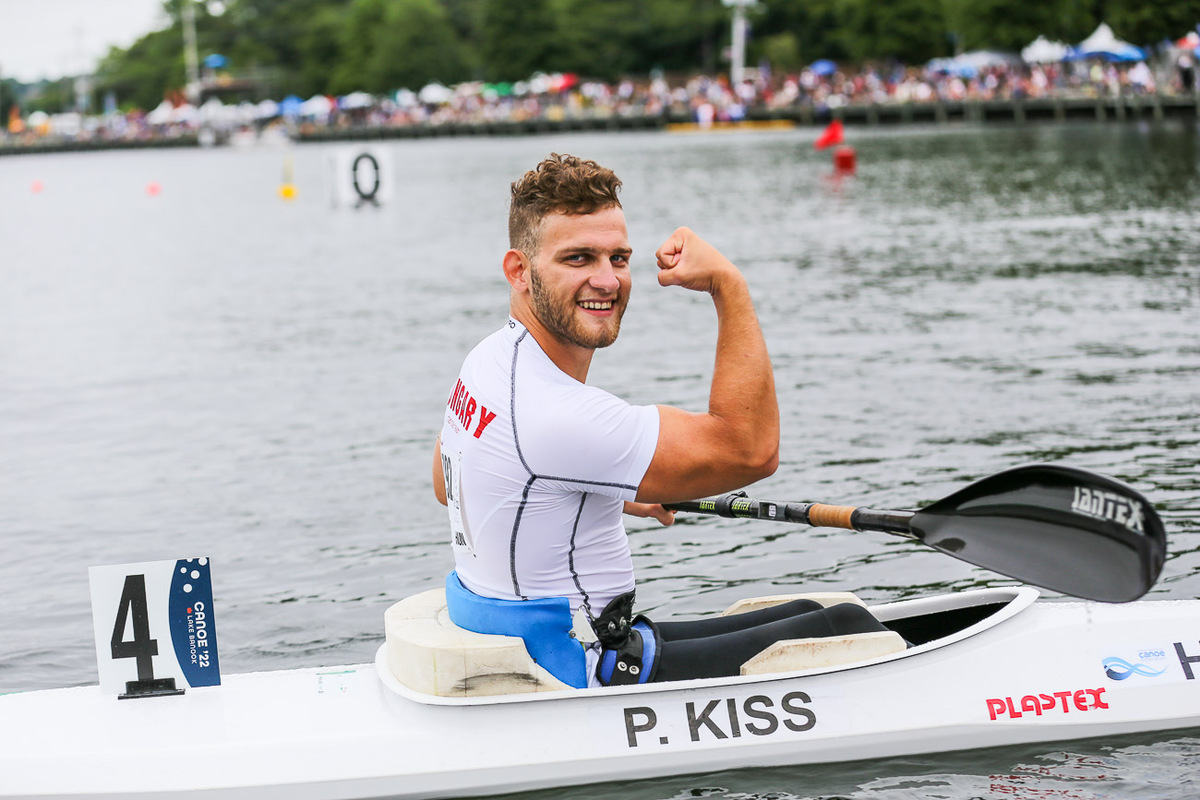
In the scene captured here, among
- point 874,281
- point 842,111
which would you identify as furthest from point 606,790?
point 842,111

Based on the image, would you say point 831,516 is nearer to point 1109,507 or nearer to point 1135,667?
point 1109,507

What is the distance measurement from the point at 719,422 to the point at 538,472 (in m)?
0.60

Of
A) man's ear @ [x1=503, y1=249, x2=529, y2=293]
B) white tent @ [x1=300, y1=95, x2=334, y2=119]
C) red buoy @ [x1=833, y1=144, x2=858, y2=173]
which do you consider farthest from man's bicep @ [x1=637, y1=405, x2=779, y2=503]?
white tent @ [x1=300, y1=95, x2=334, y2=119]

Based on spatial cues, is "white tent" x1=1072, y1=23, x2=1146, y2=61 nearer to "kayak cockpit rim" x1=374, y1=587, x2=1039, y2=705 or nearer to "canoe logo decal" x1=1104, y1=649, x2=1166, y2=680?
"kayak cockpit rim" x1=374, y1=587, x2=1039, y2=705

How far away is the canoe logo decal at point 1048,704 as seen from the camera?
17.5 ft

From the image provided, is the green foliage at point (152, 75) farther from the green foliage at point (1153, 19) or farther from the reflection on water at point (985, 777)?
the reflection on water at point (985, 777)

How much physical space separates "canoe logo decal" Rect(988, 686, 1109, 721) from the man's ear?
242 cm

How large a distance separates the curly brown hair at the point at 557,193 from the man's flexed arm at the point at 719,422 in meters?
0.28

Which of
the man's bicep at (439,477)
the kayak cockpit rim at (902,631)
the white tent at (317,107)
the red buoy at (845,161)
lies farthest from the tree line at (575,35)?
the man's bicep at (439,477)

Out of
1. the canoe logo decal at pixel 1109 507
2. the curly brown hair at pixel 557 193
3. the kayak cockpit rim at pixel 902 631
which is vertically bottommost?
the kayak cockpit rim at pixel 902 631

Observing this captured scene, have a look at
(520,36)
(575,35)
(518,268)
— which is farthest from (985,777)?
(520,36)

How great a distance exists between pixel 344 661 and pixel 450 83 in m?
135

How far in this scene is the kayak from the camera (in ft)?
16.1

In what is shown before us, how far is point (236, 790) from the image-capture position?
4.89m
